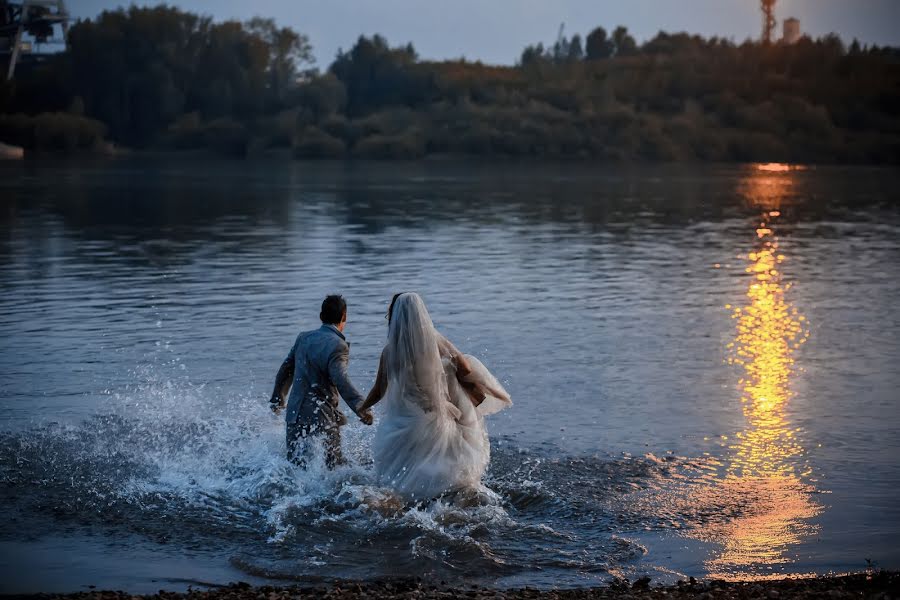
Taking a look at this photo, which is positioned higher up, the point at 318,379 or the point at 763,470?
the point at 318,379

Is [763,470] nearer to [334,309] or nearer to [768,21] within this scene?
[334,309]

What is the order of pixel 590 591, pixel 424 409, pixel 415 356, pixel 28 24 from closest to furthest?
pixel 590 591 → pixel 415 356 → pixel 424 409 → pixel 28 24

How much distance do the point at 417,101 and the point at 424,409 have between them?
546ft

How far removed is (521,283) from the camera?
23.2 metres

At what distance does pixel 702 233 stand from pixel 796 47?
152491 millimetres

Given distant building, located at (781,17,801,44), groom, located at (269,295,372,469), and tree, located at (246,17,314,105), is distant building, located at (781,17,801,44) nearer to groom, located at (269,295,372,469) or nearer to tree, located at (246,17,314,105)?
tree, located at (246,17,314,105)

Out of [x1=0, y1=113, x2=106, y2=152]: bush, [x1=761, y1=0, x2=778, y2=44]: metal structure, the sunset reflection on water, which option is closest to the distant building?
[x1=761, y1=0, x2=778, y2=44]: metal structure

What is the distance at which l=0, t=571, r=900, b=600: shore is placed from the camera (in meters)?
6.98

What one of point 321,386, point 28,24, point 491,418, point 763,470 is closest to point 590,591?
point 321,386

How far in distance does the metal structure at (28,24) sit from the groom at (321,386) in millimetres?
173837

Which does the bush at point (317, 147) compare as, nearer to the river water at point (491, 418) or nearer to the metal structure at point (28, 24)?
Result: the metal structure at point (28, 24)

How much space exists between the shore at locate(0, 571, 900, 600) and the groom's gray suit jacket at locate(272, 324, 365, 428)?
1.76 m

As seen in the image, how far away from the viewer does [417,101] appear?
172375mm

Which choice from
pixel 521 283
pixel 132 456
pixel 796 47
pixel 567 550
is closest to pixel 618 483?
pixel 567 550
